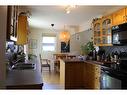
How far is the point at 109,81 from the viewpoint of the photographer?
3699 mm

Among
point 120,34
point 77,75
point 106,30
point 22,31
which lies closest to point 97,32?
point 106,30

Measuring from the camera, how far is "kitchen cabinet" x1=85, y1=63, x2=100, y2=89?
4480 mm

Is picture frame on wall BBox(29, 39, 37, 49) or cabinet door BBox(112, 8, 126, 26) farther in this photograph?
picture frame on wall BBox(29, 39, 37, 49)

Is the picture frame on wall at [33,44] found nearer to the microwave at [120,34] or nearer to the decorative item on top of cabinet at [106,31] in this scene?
the decorative item on top of cabinet at [106,31]

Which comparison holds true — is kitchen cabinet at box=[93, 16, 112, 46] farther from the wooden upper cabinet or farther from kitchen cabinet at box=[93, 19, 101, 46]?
the wooden upper cabinet

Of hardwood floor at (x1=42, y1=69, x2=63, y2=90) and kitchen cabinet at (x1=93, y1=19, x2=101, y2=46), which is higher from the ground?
kitchen cabinet at (x1=93, y1=19, x2=101, y2=46)

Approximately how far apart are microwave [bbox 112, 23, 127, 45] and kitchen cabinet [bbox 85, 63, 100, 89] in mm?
760

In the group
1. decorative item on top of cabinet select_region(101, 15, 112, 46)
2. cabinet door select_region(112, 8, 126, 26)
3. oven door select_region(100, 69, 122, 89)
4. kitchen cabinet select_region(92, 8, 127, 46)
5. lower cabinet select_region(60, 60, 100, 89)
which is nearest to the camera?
oven door select_region(100, 69, 122, 89)

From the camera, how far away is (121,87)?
10.4 ft

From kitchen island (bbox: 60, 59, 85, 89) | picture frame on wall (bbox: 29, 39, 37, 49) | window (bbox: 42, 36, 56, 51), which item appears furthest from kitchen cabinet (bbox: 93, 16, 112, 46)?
picture frame on wall (bbox: 29, 39, 37, 49)

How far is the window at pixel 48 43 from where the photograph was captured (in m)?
10.1

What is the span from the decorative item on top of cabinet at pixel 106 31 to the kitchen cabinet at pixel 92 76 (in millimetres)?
730
